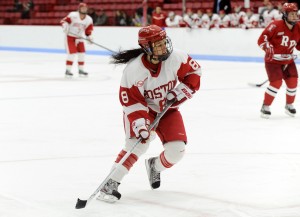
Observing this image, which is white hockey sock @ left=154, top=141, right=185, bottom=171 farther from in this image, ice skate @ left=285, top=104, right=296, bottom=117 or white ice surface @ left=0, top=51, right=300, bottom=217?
ice skate @ left=285, top=104, right=296, bottom=117

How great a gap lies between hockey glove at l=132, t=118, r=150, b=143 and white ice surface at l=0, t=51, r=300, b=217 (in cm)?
33

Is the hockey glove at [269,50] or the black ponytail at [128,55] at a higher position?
the black ponytail at [128,55]

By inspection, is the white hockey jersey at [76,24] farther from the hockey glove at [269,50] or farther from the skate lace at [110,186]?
the skate lace at [110,186]

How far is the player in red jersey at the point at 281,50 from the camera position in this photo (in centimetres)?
643

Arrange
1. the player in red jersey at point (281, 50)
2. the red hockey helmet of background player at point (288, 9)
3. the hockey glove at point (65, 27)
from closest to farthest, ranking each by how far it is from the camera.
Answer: the red hockey helmet of background player at point (288, 9) < the player in red jersey at point (281, 50) < the hockey glove at point (65, 27)

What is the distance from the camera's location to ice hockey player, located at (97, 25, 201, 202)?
3.51 m

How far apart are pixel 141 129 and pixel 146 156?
1.32 m

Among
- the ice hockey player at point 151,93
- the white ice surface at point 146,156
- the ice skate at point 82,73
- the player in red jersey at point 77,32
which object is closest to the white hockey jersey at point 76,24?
the player in red jersey at point 77,32

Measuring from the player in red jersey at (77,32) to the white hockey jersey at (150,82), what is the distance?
23.8ft

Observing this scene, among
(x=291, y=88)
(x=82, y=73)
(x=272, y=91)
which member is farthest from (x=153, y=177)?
(x=82, y=73)

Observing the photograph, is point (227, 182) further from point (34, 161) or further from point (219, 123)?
point (219, 123)

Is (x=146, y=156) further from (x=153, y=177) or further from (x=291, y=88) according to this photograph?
(x=291, y=88)

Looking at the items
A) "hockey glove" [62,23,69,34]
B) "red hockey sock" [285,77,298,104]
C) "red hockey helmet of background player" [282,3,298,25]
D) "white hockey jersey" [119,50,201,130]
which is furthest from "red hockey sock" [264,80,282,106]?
"hockey glove" [62,23,69,34]

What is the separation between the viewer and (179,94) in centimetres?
366
